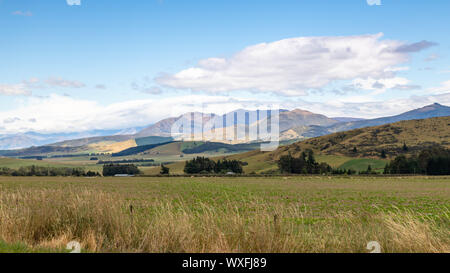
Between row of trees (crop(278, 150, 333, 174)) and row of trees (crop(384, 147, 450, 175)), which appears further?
row of trees (crop(278, 150, 333, 174))

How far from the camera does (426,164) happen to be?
126 meters

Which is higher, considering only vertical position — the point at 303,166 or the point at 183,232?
the point at 183,232

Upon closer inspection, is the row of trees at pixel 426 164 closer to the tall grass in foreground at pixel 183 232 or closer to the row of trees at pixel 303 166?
the row of trees at pixel 303 166

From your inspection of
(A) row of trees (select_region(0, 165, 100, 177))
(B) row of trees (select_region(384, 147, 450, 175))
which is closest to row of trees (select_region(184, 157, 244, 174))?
(A) row of trees (select_region(0, 165, 100, 177))

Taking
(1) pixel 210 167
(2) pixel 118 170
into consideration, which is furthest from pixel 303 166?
(2) pixel 118 170

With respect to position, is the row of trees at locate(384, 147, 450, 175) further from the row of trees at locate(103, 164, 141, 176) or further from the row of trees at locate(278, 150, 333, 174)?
the row of trees at locate(103, 164, 141, 176)

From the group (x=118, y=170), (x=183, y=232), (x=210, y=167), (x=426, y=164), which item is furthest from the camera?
(x=118, y=170)

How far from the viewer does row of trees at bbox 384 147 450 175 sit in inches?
4882

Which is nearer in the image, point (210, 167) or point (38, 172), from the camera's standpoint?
point (38, 172)

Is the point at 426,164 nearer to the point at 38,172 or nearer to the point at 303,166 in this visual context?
the point at 303,166

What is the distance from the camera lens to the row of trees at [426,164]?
407 ft

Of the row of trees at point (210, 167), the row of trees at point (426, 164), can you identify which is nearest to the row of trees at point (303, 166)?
the row of trees at point (210, 167)

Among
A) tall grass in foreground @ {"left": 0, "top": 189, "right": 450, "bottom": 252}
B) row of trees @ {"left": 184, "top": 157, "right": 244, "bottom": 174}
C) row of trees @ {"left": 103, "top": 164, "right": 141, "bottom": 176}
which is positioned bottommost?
row of trees @ {"left": 103, "top": 164, "right": 141, "bottom": 176}

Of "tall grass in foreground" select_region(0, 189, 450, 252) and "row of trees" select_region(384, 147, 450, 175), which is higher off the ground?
"tall grass in foreground" select_region(0, 189, 450, 252)
